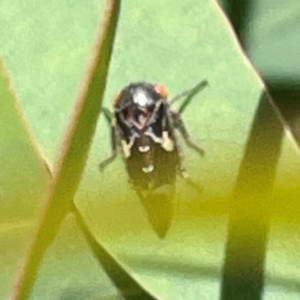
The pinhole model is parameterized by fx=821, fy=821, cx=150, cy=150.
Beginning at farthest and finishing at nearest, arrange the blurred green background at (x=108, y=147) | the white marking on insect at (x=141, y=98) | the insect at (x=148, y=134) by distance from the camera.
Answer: the white marking on insect at (x=141, y=98) < the insect at (x=148, y=134) < the blurred green background at (x=108, y=147)

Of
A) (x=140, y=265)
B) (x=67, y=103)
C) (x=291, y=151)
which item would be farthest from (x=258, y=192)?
(x=67, y=103)

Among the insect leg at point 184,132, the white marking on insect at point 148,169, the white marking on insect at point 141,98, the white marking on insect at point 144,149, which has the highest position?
the insect leg at point 184,132

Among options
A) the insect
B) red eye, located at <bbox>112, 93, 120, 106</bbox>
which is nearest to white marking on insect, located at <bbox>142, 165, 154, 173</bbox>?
the insect

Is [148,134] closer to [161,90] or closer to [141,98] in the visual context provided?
[141,98]

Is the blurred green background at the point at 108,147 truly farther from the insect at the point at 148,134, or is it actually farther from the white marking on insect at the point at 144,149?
the white marking on insect at the point at 144,149

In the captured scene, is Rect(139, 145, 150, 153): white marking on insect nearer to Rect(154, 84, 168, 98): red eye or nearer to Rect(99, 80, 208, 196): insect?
Rect(99, 80, 208, 196): insect

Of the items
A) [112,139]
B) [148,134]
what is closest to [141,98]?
[148,134]

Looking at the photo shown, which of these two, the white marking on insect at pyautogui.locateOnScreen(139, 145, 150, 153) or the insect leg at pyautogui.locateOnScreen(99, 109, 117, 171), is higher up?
the insect leg at pyautogui.locateOnScreen(99, 109, 117, 171)

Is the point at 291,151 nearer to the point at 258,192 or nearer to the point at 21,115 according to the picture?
the point at 258,192

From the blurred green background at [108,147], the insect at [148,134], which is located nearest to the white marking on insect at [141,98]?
the insect at [148,134]
